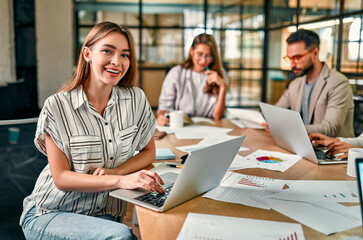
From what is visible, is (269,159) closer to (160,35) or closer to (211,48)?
(211,48)

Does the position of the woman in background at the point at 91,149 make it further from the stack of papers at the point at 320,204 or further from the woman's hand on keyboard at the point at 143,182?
the stack of papers at the point at 320,204

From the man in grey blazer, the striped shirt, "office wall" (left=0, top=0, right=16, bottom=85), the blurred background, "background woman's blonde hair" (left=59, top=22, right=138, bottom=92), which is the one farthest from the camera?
the blurred background

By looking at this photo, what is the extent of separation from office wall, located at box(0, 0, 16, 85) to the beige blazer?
4.08m

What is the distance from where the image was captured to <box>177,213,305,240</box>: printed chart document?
3.30 feet

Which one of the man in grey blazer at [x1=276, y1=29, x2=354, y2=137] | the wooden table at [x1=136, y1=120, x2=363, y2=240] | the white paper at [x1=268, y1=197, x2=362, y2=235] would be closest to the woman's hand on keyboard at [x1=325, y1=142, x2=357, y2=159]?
the wooden table at [x1=136, y1=120, x2=363, y2=240]

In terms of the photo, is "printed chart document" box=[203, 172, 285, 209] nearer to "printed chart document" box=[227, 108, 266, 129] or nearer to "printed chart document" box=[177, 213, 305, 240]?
"printed chart document" box=[177, 213, 305, 240]

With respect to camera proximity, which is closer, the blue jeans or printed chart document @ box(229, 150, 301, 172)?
the blue jeans

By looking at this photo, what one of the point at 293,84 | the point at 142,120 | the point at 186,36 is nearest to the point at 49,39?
the point at 186,36

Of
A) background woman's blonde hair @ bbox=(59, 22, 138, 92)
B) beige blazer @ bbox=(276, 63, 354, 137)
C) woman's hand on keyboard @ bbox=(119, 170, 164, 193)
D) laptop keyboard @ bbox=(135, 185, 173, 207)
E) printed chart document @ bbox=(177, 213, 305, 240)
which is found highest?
background woman's blonde hair @ bbox=(59, 22, 138, 92)

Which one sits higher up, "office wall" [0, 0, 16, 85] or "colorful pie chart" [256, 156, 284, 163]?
"office wall" [0, 0, 16, 85]

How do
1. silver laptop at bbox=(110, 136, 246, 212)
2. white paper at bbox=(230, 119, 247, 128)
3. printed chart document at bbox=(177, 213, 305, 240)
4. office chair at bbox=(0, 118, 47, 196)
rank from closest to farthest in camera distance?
printed chart document at bbox=(177, 213, 305, 240), silver laptop at bbox=(110, 136, 246, 212), office chair at bbox=(0, 118, 47, 196), white paper at bbox=(230, 119, 247, 128)

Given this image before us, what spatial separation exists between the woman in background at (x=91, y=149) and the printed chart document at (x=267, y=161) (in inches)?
16.4

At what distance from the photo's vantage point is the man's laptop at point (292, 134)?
5.63ft

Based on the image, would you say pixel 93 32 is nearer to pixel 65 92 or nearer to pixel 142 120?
pixel 65 92
